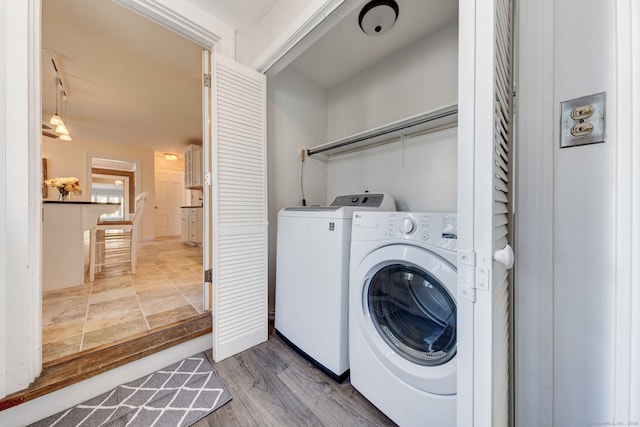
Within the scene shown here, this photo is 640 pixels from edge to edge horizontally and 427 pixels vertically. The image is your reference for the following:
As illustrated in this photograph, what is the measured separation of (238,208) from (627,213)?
162 cm

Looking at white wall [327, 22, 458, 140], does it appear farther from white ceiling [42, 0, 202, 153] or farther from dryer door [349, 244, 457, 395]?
white ceiling [42, 0, 202, 153]

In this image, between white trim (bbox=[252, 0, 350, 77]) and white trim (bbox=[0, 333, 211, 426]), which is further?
white trim (bbox=[252, 0, 350, 77])

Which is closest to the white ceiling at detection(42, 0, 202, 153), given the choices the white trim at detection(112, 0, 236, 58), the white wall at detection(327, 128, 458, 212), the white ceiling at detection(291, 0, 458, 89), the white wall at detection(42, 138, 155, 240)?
the white wall at detection(42, 138, 155, 240)

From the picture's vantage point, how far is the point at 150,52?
1.96 m

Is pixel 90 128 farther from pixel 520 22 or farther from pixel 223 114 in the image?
pixel 520 22

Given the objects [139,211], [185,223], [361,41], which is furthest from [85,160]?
[361,41]

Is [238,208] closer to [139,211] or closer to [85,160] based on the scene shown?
[139,211]

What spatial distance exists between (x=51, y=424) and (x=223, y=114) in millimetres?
1712

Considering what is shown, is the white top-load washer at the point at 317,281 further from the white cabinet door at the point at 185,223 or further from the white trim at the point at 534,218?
the white cabinet door at the point at 185,223

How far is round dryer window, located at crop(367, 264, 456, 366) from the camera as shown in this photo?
86 cm

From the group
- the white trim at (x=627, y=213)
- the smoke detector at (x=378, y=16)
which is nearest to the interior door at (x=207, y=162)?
the smoke detector at (x=378, y=16)

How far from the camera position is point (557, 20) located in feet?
2.22

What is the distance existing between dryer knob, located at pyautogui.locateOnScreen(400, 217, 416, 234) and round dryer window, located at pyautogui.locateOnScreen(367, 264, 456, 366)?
0.49 ft

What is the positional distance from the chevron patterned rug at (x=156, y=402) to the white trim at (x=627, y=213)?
1.42m
